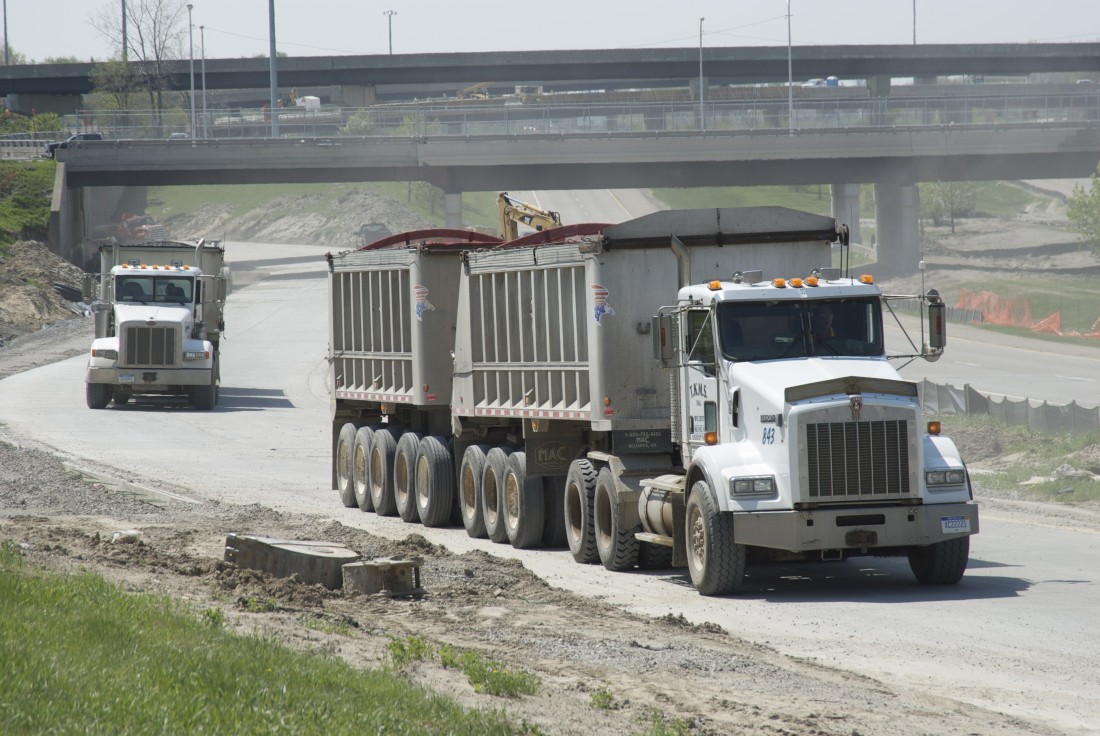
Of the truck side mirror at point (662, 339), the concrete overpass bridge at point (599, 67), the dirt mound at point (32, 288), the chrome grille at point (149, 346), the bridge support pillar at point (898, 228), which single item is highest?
the concrete overpass bridge at point (599, 67)

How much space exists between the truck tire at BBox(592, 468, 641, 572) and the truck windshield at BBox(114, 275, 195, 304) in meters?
24.8

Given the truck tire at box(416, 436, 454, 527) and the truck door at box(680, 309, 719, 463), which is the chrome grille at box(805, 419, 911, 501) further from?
the truck tire at box(416, 436, 454, 527)

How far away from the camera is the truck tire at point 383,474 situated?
21812mm

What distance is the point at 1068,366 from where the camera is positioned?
46.6 meters

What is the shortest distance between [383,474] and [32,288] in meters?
43.9

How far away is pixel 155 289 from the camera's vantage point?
3875cm

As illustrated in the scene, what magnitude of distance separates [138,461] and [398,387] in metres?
8.28

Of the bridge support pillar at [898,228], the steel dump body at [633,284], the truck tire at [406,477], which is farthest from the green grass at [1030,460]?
the bridge support pillar at [898,228]

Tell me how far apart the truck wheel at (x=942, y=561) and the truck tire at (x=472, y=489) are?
6.68m

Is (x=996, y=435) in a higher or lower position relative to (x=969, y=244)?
lower


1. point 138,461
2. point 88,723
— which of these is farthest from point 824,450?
point 138,461

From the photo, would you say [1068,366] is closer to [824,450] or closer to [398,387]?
[398,387]

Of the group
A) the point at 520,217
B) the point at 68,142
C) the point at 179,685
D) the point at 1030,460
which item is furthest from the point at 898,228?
the point at 179,685

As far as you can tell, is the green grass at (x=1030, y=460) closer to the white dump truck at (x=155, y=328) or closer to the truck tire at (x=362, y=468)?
the truck tire at (x=362, y=468)
